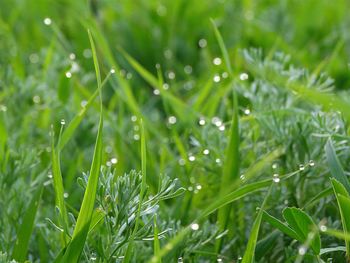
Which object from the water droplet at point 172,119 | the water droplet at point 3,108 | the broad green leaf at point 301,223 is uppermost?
the water droplet at point 3,108

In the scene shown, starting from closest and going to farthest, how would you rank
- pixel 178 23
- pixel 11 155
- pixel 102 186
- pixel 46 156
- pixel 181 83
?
1. pixel 102 186
2. pixel 11 155
3. pixel 46 156
4. pixel 181 83
5. pixel 178 23

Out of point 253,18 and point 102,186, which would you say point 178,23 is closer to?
point 253,18

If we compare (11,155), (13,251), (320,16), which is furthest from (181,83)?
(13,251)

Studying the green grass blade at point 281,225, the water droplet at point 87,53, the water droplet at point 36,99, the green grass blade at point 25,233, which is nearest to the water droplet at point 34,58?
the water droplet at point 87,53

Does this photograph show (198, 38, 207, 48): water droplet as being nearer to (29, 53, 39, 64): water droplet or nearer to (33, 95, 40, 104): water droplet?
(29, 53, 39, 64): water droplet

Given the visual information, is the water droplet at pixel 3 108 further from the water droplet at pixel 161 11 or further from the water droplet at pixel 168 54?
the water droplet at pixel 161 11

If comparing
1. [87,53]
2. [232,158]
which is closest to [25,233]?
[232,158]
